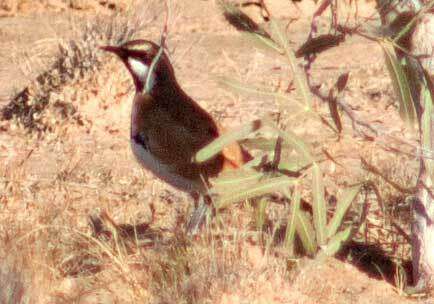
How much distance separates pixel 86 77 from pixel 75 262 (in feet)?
10.5

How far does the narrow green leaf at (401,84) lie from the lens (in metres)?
4.57

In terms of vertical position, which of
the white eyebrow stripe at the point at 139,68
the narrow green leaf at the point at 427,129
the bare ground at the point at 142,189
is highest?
the narrow green leaf at the point at 427,129

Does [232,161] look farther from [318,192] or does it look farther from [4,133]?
[4,133]

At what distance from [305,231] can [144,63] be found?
72.8 inches

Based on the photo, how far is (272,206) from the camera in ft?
20.3

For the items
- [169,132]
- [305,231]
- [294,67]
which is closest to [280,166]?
[305,231]

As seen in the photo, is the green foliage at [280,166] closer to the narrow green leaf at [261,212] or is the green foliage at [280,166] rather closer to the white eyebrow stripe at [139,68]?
the narrow green leaf at [261,212]

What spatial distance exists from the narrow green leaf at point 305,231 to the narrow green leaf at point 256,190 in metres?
0.19

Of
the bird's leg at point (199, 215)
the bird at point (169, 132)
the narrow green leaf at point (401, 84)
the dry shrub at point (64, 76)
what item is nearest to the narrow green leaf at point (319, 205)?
the narrow green leaf at point (401, 84)

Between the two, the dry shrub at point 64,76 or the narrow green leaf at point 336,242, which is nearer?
the narrow green leaf at point 336,242

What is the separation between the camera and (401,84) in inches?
182

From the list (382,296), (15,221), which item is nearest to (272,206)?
(382,296)

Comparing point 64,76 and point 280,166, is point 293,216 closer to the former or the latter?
point 280,166

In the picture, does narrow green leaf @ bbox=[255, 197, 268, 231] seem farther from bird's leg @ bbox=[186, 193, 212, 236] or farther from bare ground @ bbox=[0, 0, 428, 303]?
bird's leg @ bbox=[186, 193, 212, 236]
